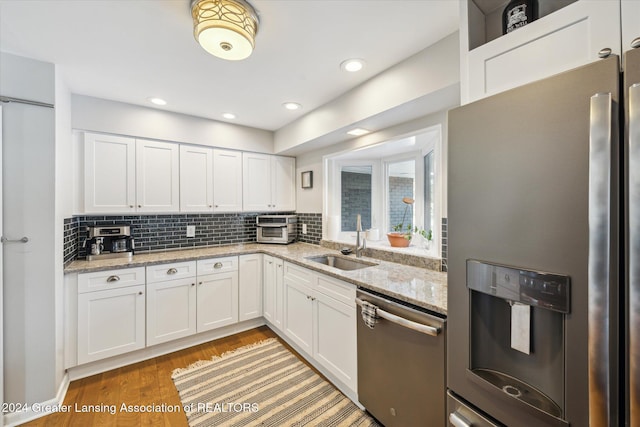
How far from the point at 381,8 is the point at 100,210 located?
2.83m

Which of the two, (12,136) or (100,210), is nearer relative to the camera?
(12,136)

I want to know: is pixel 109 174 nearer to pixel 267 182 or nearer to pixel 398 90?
pixel 267 182

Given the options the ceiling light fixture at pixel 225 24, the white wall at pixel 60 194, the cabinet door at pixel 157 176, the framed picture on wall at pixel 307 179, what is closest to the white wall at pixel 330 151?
the framed picture on wall at pixel 307 179

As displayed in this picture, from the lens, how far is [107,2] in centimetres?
131

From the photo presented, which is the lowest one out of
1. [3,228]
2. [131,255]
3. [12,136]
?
[131,255]

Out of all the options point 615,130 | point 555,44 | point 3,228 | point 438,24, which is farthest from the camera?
point 3,228

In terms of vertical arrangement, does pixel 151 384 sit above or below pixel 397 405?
below

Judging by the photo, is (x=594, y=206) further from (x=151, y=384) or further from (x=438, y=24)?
(x=151, y=384)

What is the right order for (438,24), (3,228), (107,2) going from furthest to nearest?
(3,228) → (438,24) → (107,2)

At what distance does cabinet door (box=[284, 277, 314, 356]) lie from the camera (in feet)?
7.43

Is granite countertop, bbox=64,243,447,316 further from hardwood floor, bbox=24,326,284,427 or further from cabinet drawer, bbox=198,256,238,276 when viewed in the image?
hardwood floor, bbox=24,326,284,427

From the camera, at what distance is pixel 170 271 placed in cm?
255

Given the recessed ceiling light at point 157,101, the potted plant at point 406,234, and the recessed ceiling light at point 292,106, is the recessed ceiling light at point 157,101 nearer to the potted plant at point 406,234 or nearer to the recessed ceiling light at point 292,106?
the recessed ceiling light at point 292,106

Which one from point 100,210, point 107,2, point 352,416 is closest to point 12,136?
point 100,210
